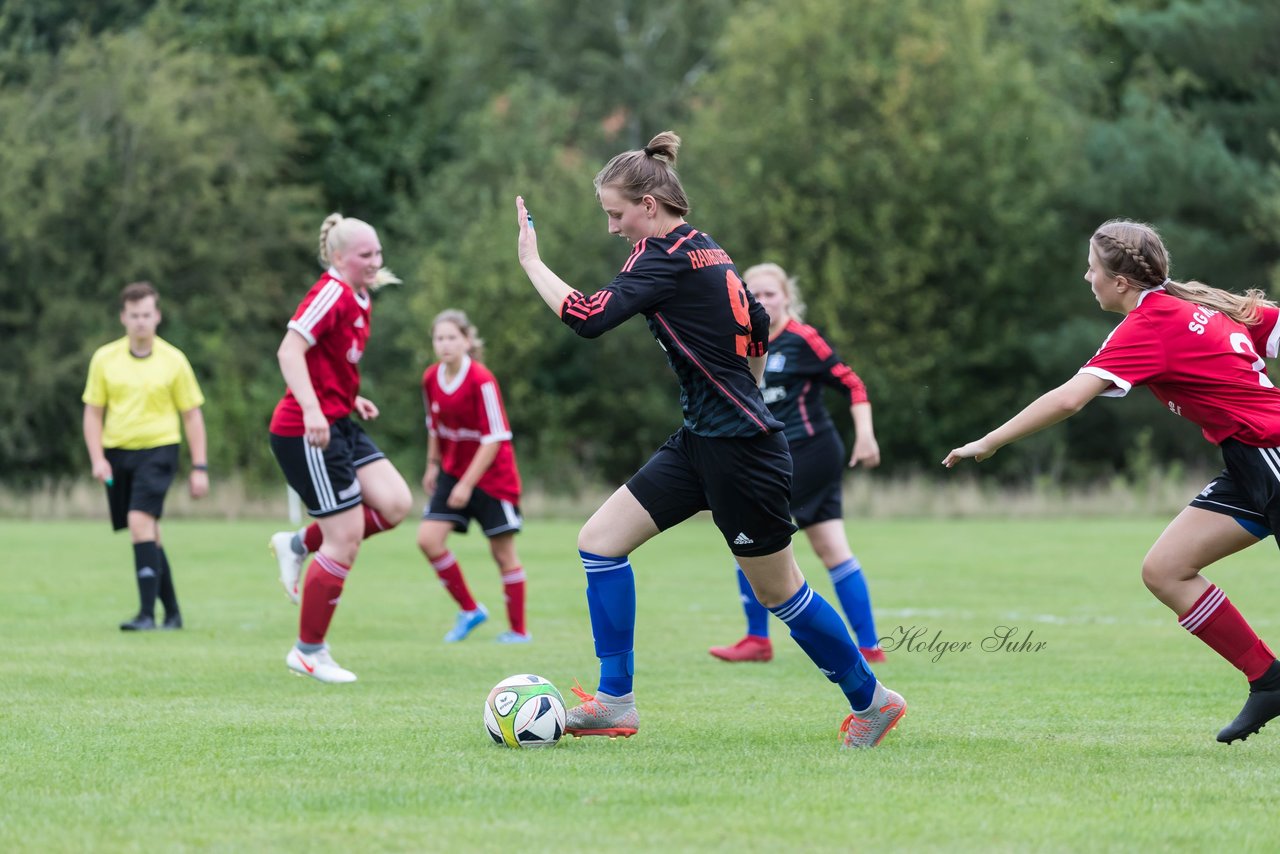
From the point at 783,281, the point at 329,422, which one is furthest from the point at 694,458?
the point at 783,281

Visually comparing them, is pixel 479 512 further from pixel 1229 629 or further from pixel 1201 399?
pixel 1201 399

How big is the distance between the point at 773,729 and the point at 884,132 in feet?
91.7

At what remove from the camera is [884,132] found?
33.0m

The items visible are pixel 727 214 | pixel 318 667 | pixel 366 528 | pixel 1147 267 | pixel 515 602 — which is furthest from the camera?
pixel 727 214

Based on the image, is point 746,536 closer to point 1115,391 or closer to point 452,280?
point 1115,391

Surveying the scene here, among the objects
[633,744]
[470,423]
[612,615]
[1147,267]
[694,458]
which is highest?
[1147,267]

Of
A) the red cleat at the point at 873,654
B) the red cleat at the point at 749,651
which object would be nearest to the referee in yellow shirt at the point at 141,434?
the red cleat at the point at 749,651

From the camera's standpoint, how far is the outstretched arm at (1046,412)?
17.7 feet

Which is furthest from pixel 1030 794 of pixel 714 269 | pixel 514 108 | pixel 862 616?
pixel 514 108

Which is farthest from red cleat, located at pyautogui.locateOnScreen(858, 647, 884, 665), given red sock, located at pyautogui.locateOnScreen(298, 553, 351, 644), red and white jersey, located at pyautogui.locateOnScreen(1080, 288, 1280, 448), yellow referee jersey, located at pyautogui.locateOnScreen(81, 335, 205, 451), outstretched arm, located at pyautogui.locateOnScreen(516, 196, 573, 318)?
yellow referee jersey, located at pyautogui.locateOnScreen(81, 335, 205, 451)

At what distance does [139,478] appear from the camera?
1045 cm

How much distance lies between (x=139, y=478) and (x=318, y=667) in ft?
10.2

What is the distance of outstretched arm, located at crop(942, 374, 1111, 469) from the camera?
212 inches

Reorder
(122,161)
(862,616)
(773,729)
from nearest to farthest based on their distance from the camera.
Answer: (773,729) < (862,616) < (122,161)
